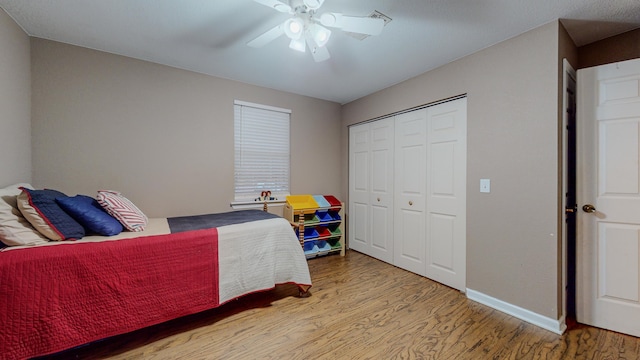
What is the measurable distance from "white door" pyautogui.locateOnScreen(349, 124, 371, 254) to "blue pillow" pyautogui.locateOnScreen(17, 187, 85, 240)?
9.80 ft

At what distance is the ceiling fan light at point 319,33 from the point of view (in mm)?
1642

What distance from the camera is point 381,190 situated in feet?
11.0

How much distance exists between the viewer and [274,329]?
1840mm

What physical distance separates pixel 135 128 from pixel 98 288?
1.63 m

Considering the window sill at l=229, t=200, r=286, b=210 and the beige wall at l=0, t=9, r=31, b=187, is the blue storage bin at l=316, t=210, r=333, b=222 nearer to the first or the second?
the window sill at l=229, t=200, r=286, b=210

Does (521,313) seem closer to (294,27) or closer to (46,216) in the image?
(294,27)

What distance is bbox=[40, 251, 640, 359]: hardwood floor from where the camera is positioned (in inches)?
62.6

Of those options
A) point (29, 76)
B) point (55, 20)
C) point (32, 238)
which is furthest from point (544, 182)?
point (29, 76)

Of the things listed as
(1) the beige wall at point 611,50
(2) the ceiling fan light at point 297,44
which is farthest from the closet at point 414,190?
(2) the ceiling fan light at point 297,44

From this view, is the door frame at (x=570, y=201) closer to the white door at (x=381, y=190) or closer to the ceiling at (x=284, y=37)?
the ceiling at (x=284, y=37)

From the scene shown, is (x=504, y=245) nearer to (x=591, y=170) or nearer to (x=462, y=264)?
(x=462, y=264)

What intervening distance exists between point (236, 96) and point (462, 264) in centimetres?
312

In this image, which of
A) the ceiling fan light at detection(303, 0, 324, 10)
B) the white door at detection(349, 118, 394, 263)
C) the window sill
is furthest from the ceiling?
the window sill

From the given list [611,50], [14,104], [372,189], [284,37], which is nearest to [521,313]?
[372,189]
